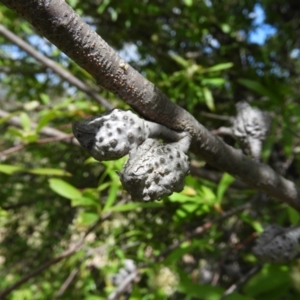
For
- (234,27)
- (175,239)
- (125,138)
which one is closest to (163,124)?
(125,138)

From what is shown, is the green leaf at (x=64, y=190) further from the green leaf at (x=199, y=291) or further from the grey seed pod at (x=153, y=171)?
the grey seed pod at (x=153, y=171)

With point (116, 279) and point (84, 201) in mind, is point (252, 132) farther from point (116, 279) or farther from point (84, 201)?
point (116, 279)

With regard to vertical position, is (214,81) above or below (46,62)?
above

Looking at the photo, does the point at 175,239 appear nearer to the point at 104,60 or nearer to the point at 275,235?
the point at 275,235

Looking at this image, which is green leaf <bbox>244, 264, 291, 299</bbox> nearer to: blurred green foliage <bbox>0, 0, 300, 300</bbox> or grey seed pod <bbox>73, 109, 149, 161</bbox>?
blurred green foliage <bbox>0, 0, 300, 300</bbox>

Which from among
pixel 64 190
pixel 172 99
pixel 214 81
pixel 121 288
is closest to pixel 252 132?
pixel 64 190

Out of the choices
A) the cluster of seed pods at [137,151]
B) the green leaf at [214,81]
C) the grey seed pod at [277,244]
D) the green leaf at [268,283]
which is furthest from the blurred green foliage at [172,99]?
the cluster of seed pods at [137,151]
